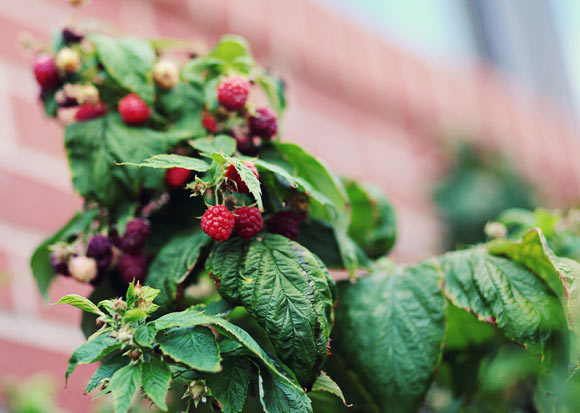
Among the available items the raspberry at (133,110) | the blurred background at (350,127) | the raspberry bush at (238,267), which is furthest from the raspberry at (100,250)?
the blurred background at (350,127)

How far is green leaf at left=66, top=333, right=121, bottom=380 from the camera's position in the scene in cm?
42

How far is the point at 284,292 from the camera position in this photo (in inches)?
18.3

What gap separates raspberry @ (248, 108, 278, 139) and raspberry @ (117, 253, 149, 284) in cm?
16

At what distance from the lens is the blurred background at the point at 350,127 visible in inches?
49.6

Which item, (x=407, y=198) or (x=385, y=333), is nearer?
(x=385, y=333)

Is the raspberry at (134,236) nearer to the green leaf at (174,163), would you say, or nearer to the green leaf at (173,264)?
the green leaf at (173,264)

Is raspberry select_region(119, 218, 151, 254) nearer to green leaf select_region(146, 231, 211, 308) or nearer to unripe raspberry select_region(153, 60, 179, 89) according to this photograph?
green leaf select_region(146, 231, 211, 308)

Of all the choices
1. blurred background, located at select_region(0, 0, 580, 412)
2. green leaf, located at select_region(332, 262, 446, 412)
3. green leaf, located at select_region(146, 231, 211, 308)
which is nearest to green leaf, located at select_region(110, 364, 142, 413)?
green leaf, located at select_region(146, 231, 211, 308)

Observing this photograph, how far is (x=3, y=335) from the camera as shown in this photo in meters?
1.15

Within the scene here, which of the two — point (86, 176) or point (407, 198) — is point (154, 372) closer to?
point (86, 176)

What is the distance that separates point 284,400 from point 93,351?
0.46ft

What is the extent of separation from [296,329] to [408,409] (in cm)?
15

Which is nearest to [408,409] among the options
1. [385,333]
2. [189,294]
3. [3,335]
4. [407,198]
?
[385,333]

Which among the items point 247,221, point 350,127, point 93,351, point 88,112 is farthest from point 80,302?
point 350,127
